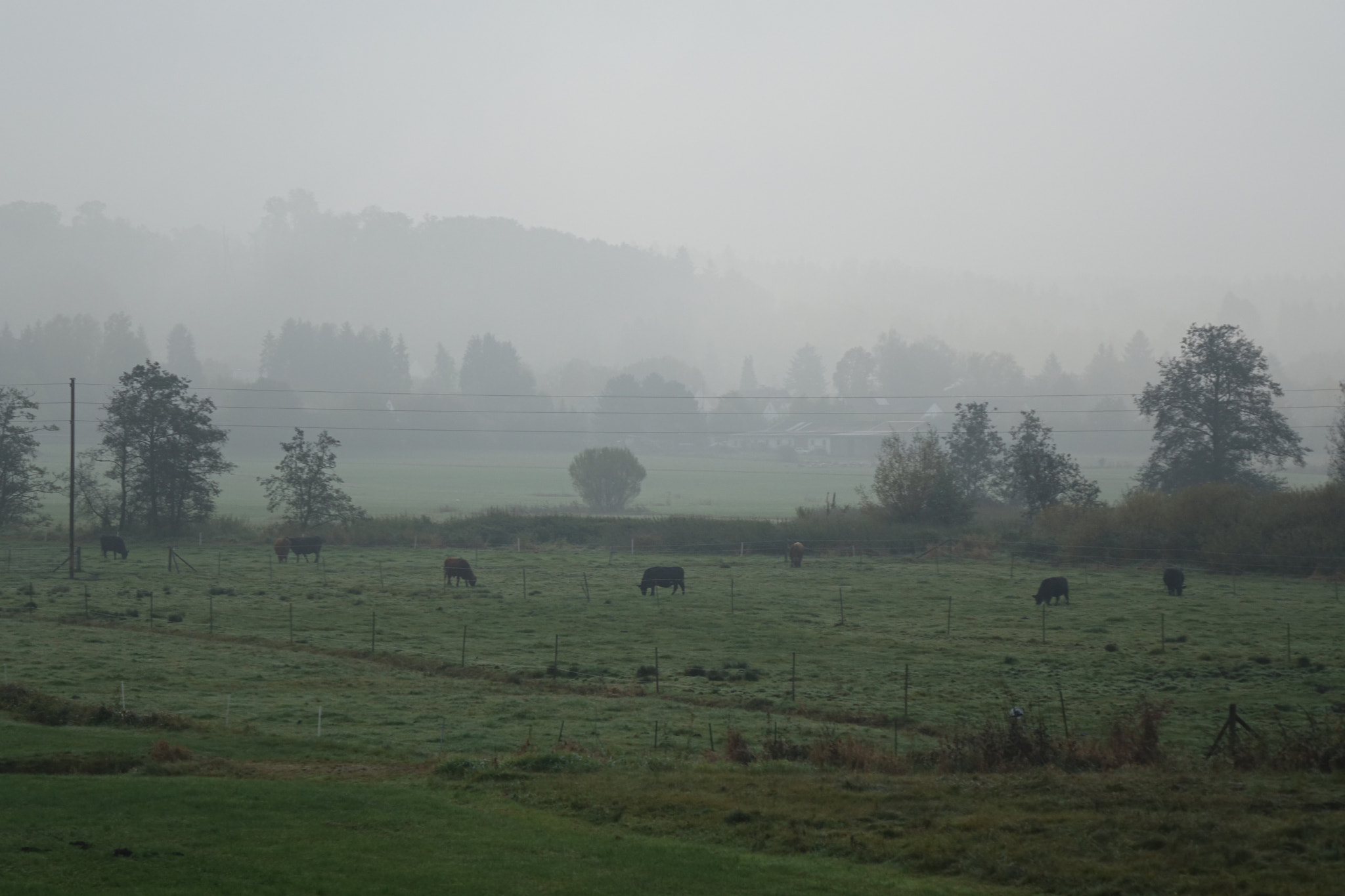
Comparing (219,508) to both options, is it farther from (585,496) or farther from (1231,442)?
(1231,442)

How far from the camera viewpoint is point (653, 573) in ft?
139

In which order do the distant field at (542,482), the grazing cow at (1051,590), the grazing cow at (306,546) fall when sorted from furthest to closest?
1. the distant field at (542,482)
2. the grazing cow at (306,546)
3. the grazing cow at (1051,590)

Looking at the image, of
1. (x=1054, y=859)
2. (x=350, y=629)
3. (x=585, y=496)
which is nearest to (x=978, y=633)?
(x=350, y=629)

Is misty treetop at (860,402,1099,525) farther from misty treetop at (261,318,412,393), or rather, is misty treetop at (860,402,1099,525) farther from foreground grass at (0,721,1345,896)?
misty treetop at (261,318,412,393)

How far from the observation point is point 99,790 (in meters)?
14.1

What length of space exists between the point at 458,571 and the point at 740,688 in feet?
70.4

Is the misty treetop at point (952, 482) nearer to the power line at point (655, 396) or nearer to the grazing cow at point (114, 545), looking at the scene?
the grazing cow at point (114, 545)

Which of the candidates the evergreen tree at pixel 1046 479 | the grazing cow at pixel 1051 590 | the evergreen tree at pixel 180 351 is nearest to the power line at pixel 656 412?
the evergreen tree at pixel 180 351

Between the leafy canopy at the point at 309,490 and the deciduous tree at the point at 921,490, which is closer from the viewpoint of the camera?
the leafy canopy at the point at 309,490

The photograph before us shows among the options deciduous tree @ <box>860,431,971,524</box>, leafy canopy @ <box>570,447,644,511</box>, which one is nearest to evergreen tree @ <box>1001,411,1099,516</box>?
deciduous tree @ <box>860,431,971,524</box>

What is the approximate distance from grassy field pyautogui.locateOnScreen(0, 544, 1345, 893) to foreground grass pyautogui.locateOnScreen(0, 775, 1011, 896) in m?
0.20

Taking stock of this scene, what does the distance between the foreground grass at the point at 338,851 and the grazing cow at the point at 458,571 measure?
2844cm

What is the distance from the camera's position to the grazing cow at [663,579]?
4209 centimetres

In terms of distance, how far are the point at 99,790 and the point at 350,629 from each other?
1822 cm
